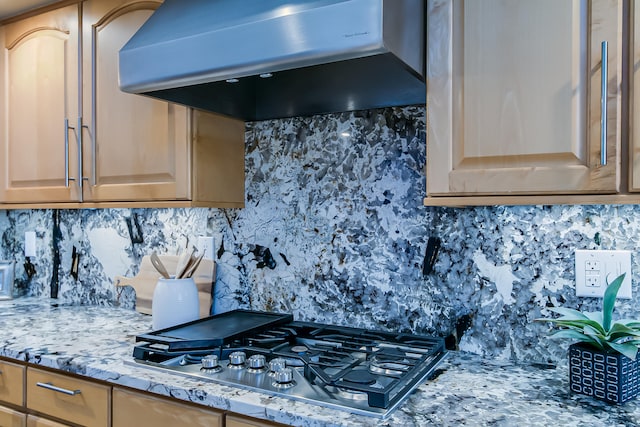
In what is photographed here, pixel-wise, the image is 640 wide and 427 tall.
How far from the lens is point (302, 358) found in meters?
1.25

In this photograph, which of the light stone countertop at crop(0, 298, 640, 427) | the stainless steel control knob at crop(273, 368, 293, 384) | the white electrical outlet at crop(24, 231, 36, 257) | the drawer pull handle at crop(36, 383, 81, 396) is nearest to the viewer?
the light stone countertop at crop(0, 298, 640, 427)

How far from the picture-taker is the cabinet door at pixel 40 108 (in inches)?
77.9

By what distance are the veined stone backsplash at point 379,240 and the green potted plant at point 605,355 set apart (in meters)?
0.24

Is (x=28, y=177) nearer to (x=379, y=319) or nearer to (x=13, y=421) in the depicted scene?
(x=13, y=421)

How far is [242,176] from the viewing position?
1896 millimetres

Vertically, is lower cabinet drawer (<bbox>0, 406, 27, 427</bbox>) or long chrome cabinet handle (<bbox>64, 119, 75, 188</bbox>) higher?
long chrome cabinet handle (<bbox>64, 119, 75, 188</bbox>)

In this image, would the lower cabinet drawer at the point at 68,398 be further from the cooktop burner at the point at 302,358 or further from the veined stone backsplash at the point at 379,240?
the veined stone backsplash at the point at 379,240

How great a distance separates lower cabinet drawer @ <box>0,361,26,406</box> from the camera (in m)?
1.54

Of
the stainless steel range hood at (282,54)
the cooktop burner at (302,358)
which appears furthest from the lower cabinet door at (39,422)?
the stainless steel range hood at (282,54)

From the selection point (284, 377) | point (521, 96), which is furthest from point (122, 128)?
point (521, 96)

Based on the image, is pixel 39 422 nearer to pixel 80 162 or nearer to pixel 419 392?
pixel 80 162

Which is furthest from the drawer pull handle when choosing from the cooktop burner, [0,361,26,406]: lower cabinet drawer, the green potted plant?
the green potted plant

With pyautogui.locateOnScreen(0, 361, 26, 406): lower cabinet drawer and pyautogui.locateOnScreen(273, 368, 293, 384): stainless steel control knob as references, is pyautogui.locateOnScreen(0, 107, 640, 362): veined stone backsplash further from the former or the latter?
pyautogui.locateOnScreen(0, 361, 26, 406): lower cabinet drawer

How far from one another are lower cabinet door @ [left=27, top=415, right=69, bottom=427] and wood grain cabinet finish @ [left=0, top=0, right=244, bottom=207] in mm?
747
